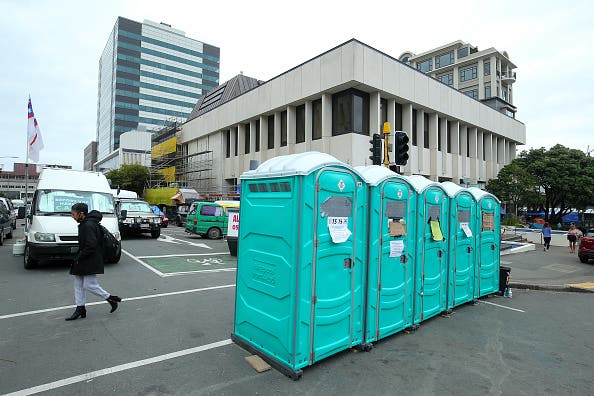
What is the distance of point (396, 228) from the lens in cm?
499

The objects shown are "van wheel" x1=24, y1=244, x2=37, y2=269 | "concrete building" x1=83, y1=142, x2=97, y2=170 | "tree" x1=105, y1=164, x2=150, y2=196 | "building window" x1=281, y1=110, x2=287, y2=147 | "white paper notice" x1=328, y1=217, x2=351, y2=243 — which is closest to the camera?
"white paper notice" x1=328, y1=217, x2=351, y2=243

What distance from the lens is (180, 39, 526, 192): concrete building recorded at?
20.8 m

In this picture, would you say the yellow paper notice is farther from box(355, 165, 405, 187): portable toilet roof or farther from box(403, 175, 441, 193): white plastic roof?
box(355, 165, 405, 187): portable toilet roof

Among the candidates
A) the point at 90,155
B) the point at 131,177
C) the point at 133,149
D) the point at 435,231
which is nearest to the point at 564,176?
the point at 435,231

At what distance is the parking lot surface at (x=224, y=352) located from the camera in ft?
11.5

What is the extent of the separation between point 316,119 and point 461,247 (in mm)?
18081

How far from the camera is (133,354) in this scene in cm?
412

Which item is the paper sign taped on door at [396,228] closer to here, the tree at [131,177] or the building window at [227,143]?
the building window at [227,143]

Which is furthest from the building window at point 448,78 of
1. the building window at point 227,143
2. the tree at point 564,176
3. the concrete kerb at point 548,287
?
the concrete kerb at point 548,287

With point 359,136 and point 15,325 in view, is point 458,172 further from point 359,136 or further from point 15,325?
point 15,325

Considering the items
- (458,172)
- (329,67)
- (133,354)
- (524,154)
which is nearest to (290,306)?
(133,354)

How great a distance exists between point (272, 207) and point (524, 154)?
136 feet

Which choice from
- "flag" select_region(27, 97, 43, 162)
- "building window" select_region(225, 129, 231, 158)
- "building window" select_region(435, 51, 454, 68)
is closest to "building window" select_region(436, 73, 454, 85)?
"building window" select_region(435, 51, 454, 68)

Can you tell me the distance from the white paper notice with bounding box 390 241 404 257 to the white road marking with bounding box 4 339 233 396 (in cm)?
263
